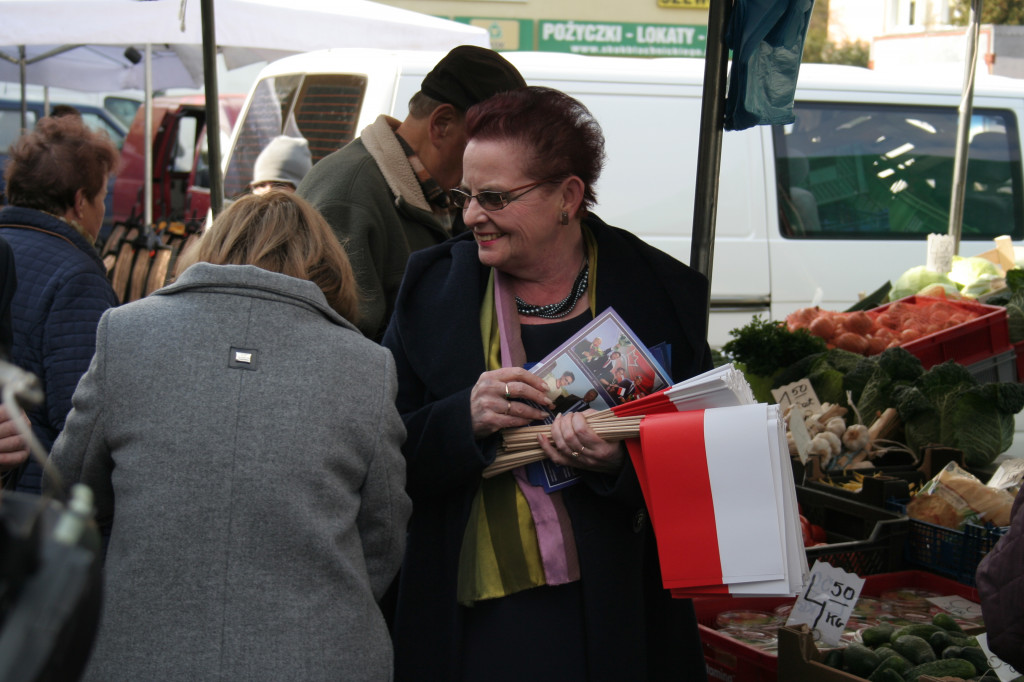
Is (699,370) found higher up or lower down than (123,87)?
lower down

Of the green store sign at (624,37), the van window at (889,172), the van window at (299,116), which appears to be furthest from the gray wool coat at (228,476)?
the green store sign at (624,37)

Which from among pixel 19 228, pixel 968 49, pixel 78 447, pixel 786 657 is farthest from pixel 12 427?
pixel 968 49

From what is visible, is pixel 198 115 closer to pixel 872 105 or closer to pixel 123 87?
pixel 123 87

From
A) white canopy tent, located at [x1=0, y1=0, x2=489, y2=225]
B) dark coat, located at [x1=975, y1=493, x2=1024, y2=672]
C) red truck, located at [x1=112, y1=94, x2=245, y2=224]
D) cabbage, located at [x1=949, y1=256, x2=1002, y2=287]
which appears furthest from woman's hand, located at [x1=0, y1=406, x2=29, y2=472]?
red truck, located at [x1=112, y1=94, x2=245, y2=224]

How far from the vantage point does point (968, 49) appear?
5.52 metres

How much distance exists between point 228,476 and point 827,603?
1472mm

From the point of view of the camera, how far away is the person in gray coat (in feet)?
4.68

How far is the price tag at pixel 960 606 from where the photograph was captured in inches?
102

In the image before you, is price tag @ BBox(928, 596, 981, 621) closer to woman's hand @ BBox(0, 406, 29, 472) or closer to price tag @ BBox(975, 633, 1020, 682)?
price tag @ BBox(975, 633, 1020, 682)

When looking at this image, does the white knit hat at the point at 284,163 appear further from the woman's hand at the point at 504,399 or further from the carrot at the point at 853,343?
the woman's hand at the point at 504,399

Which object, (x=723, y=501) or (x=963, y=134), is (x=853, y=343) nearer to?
(x=963, y=134)

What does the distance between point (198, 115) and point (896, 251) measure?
754 cm

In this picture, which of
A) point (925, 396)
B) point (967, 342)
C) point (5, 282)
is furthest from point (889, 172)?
point (5, 282)

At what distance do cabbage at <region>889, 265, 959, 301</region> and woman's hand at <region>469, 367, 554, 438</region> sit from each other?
4.00 meters
